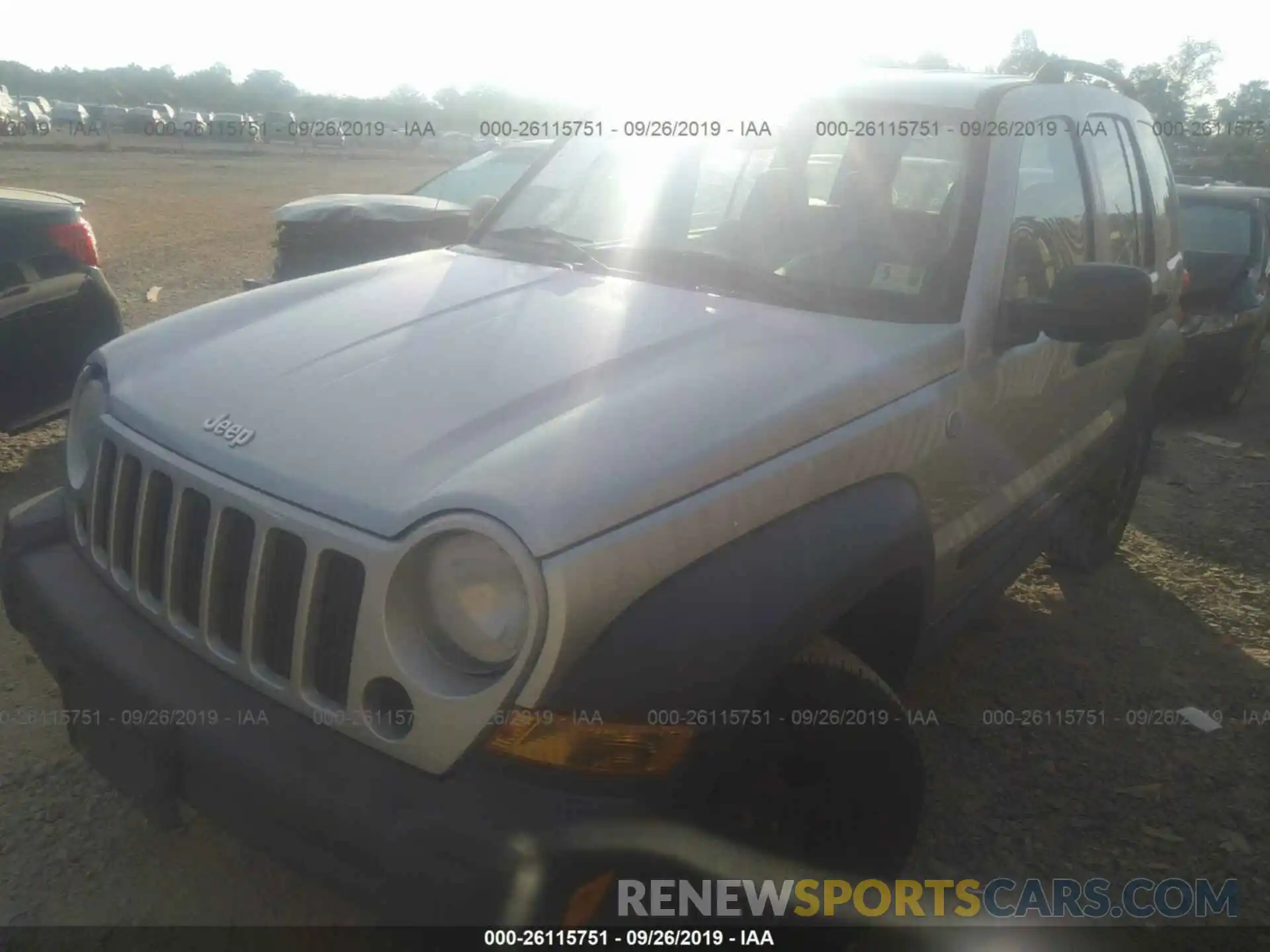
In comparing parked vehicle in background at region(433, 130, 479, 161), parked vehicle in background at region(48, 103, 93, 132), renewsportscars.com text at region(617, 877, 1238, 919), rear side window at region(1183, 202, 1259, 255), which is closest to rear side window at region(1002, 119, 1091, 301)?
renewsportscars.com text at region(617, 877, 1238, 919)

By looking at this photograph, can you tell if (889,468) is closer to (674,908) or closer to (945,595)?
(945,595)

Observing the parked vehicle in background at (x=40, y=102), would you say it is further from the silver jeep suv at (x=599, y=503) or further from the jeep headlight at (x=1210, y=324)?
the silver jeep suv at (x=599, y=503)

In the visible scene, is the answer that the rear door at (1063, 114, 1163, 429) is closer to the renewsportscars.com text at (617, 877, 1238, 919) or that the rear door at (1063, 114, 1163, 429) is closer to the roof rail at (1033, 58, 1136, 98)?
the roof rail at (1033, 58, 1136, 98)

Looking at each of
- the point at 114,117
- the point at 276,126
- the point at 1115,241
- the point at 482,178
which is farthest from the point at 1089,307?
the point at 114,117

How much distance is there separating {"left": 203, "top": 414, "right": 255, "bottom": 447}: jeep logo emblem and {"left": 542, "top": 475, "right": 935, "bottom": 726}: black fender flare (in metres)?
0.85

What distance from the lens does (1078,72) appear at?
12.0 ft

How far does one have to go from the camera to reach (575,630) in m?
1.67

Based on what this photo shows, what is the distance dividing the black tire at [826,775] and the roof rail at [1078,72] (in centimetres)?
220

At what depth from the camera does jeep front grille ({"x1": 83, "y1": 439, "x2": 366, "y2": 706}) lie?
71.9 inches

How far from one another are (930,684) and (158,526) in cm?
259

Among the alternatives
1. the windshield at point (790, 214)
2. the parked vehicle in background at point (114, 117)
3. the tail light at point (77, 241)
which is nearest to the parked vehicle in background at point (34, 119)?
the parked vehicle in background at point (114, 117)

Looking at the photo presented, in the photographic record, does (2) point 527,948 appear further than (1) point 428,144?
No

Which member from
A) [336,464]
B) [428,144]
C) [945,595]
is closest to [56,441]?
[336,464]

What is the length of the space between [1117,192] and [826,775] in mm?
2696
